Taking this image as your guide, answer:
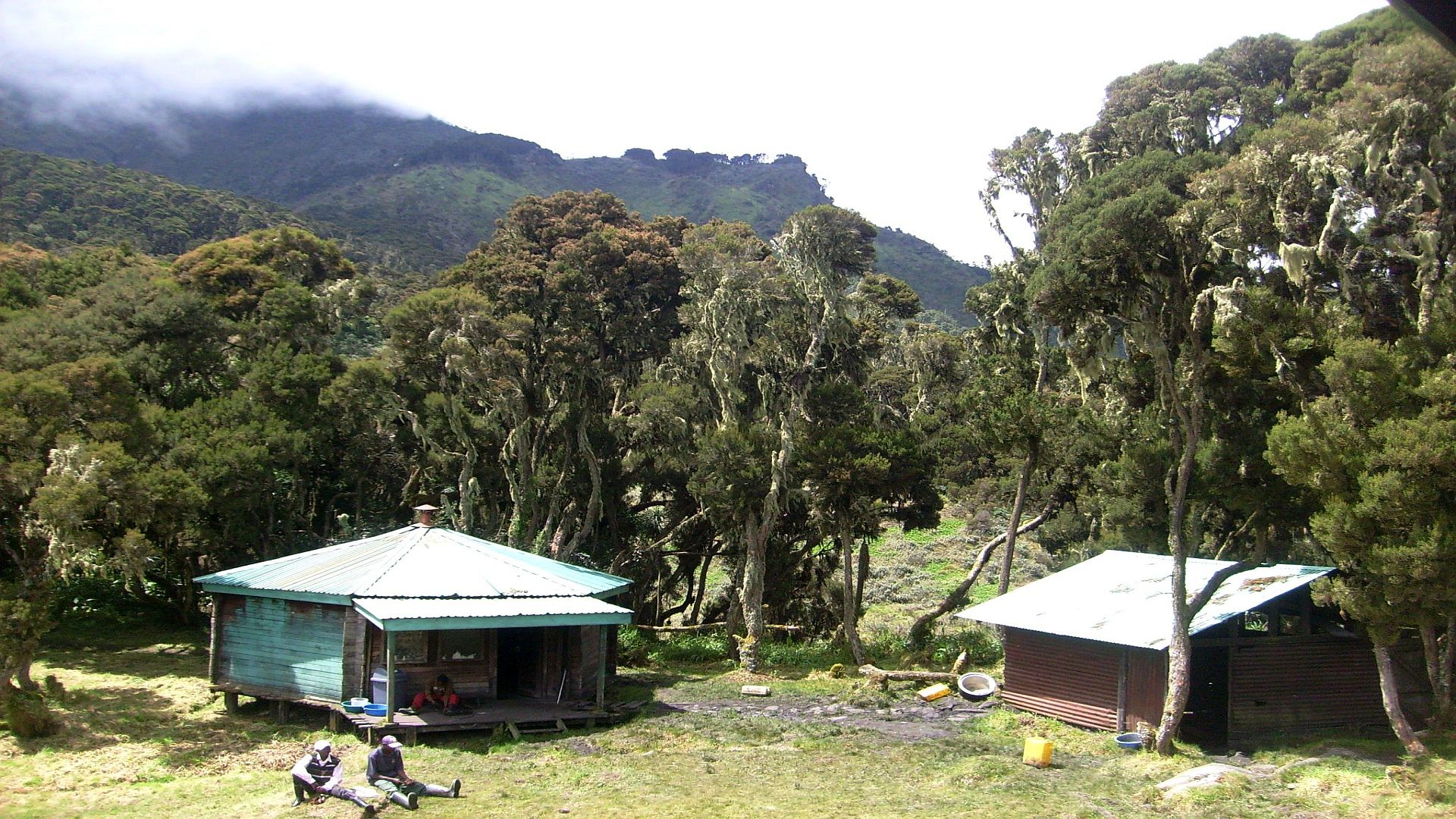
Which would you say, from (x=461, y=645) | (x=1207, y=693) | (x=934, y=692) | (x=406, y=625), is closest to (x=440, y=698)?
(x=461, y=645)

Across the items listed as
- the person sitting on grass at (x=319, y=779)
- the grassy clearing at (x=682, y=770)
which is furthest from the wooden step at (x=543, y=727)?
the person sitting on grass at (x=319, y=779)

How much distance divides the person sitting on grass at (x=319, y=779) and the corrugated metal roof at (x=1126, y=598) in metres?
12.2

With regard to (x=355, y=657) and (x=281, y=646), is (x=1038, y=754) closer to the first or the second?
(x=355, y=657)

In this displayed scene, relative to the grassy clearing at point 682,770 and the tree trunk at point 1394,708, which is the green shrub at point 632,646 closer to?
the grassy clearing at point 682,770

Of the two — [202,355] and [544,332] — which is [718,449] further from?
[202,355]

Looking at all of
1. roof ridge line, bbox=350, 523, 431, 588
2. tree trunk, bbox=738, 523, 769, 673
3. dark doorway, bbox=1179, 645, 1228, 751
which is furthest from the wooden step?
dark doorway, bbox=1179, 645, 1228, 751

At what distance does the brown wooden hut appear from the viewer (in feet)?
56.8

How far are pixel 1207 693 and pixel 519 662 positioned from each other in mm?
13420

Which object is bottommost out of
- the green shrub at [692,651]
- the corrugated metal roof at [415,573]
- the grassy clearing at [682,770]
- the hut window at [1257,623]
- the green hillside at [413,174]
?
the green shrub at [692,651]

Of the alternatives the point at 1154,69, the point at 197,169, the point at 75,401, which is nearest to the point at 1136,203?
the point at 1154,69

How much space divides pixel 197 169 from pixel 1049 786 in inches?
7031

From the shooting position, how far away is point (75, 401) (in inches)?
691

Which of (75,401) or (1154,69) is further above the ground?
(1154,69)

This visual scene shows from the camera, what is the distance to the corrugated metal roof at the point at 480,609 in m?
16.3
